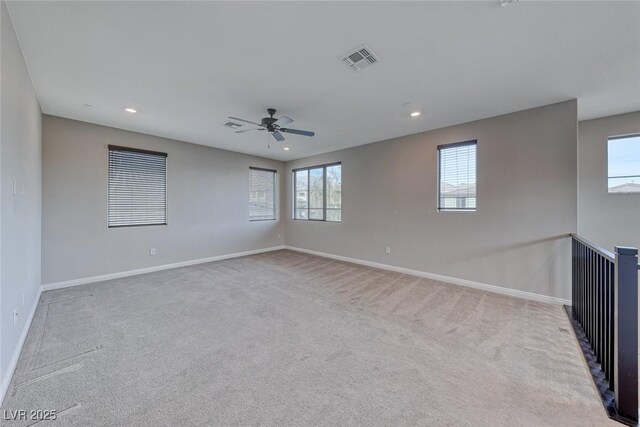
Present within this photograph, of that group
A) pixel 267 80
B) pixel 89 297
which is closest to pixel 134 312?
pixel 89 297

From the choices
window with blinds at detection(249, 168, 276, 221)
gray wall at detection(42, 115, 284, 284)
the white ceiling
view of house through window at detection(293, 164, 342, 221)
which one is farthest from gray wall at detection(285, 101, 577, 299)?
gray wall at detection(42, 115, 284, 284)

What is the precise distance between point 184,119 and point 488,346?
485 cm

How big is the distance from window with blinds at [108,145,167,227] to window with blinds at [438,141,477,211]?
5313 mm

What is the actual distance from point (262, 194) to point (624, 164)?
6.90 meters

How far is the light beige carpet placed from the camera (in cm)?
154

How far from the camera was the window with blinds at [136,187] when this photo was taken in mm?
4367

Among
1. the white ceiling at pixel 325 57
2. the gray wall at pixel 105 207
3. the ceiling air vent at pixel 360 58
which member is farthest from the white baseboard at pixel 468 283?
the ceiling air vent at pixel 360 58

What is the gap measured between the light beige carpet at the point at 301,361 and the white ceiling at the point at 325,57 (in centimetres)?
265

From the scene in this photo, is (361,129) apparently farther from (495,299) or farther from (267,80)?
(495,299)

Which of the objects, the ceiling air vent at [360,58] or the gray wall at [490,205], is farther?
the gray wall at [490,205]

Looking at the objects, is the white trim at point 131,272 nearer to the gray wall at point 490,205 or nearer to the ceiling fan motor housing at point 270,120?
the gray wall at point 490,205

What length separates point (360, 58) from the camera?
2.25m

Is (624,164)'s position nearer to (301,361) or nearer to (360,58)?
(360,58)

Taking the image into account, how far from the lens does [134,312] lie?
2947mm
